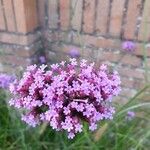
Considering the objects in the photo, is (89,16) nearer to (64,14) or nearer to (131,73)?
(64,14)

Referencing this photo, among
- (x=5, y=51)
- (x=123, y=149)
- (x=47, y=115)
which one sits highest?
(x=47, y=115)

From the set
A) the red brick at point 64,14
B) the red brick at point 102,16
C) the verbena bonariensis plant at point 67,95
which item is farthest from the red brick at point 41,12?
the verbena bonariensis plant at point 67,95

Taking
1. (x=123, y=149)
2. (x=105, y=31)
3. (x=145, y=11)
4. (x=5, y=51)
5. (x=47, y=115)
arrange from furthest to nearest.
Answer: (x=5, y=51) → (x=105, y=31) → (x=145, y=11) → (x=123, y=149) → (x=47, y=115)

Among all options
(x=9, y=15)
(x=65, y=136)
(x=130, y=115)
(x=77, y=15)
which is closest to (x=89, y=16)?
(x=77, y=15)

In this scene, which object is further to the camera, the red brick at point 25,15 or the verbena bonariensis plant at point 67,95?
the red brick at point 25,15

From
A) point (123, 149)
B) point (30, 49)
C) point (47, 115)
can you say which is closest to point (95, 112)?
point (47, 115)

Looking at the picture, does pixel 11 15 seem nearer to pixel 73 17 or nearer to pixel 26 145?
pixel 73 17

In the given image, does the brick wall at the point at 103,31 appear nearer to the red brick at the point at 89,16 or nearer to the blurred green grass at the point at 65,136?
the red brick at the point at 89,16
